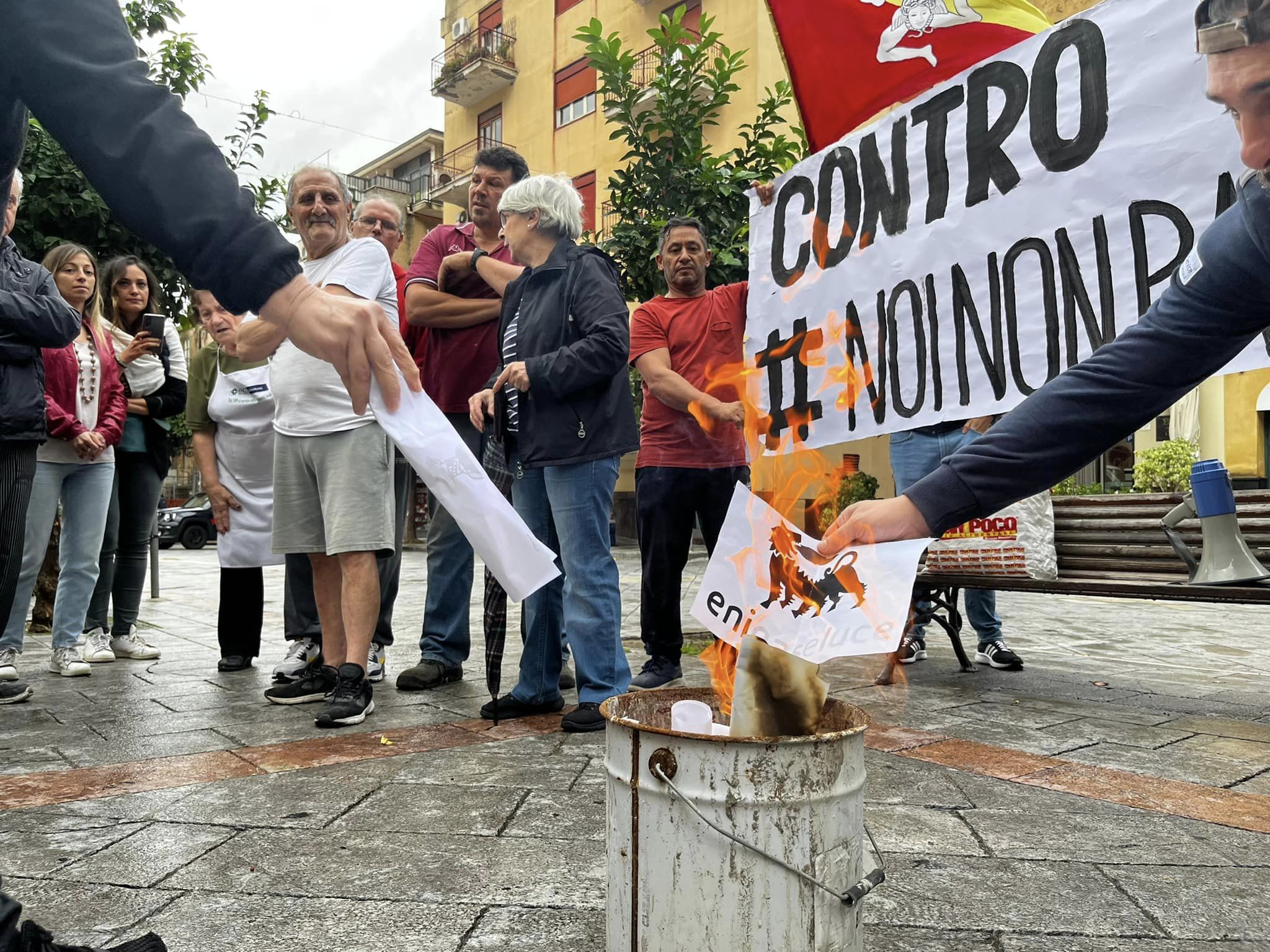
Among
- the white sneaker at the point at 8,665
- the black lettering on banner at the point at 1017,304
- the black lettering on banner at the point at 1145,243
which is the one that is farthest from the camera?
the white sneaker at the point at 8,665

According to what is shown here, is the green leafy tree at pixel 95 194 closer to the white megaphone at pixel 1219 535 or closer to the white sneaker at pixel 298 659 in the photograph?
the white sneaker at pixel 298 659

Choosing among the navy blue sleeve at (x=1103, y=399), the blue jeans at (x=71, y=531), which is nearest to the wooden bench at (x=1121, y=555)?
the navy blue sleeve at (x=1103, y=399)

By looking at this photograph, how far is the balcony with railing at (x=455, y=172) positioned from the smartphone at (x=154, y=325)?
77.5ft

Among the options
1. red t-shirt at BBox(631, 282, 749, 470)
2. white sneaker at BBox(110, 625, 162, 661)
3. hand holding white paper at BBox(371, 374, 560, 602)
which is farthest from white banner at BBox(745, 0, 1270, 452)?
white sneaker at BBox(110, 625, 162, 661)

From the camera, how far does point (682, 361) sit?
195 inches

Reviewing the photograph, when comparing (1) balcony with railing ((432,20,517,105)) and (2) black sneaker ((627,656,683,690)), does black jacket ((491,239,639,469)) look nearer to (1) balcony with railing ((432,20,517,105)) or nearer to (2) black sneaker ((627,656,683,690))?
(2) black sneaker ((627,656,683,690))

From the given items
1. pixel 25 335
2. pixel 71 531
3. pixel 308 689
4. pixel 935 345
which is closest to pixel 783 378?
pixel 935 345

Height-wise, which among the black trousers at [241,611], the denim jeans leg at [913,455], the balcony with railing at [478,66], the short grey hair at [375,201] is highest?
the balcony with railing at [478,66]

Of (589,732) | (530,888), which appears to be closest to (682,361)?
(589,732)

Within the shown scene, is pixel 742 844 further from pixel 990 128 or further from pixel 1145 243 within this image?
pixel 990 128

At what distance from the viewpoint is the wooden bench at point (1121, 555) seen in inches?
162

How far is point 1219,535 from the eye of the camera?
3963mm

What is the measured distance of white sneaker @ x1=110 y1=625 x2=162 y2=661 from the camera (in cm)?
557

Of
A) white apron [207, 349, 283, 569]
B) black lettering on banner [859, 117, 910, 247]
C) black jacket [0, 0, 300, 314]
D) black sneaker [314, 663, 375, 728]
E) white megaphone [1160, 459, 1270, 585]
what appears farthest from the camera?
white apron [207, 349, 283, 569]
